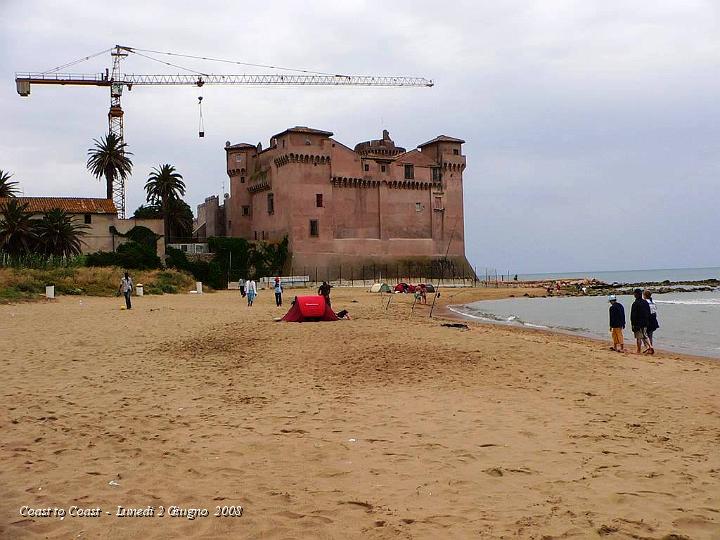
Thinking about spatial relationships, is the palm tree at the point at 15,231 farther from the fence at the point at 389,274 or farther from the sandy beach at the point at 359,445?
the sandy beach at the point at 359,445

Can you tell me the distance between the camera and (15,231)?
46.2 meters

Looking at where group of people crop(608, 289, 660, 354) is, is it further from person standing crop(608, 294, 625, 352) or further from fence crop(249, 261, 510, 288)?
fence crop(249, 261, 510, 288)

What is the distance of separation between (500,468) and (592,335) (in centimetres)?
1956

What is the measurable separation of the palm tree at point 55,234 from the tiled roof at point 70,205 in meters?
4.19

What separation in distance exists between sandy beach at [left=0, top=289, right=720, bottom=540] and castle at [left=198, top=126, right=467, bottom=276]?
174 feet

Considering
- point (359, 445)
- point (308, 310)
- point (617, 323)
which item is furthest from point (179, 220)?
point (359, 445)

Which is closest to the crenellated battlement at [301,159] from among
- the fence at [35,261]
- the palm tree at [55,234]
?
the palm tree at [55,234]

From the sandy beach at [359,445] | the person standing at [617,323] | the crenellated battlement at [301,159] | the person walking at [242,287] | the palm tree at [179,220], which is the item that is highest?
the crenellated battlement at [301,159]

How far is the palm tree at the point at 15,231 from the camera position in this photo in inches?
1812

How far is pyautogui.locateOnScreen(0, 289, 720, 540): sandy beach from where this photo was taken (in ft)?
16.2

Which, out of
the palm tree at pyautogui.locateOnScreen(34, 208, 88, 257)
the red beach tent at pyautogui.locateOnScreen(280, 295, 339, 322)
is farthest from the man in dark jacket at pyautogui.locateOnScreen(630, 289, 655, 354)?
the palm tree at pyautogui.locateOnScreen(34, 208, 88, 257)

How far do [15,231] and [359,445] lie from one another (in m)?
47.0

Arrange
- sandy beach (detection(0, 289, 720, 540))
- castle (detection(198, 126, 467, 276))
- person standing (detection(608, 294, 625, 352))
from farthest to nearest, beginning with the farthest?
castle (detection(198, 126, 467, 276)) < person standing (detection(608, 294, 625, 352)) < sandy beach (detection(0, 289, 720, 540))

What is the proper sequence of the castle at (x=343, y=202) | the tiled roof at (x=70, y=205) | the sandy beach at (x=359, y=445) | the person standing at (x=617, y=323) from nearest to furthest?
the sandy beach at (x=359, y=445) < the person standing at (x=617, y=323) < the tiled roof at (x=70, y=205) < the castle at (x=343, y=202)
